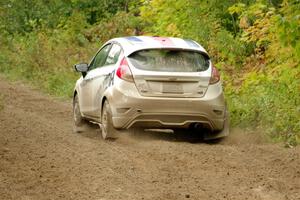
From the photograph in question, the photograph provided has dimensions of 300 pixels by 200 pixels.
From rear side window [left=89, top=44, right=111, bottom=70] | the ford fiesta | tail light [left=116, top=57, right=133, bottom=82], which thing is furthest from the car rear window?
rear side window [left=89, top=44, right=111, bottom=70]

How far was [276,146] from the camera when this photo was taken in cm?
1077

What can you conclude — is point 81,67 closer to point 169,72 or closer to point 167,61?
point 167,61

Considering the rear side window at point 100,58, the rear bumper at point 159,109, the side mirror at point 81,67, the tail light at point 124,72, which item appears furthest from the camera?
the side mirror at point 81,67

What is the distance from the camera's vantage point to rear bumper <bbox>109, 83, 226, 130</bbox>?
1058cm

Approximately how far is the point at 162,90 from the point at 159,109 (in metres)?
0.29

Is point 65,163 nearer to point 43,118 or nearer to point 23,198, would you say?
point 23,198

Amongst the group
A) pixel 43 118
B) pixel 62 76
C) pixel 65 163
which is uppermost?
pixel 65 163

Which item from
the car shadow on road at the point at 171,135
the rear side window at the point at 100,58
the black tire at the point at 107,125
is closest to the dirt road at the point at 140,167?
the car shadow on road at the point at 171,135

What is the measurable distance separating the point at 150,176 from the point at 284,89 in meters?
5.43

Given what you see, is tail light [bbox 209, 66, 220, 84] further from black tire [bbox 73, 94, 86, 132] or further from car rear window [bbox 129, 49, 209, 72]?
black tire [bbox 73, 94, 86, 132]

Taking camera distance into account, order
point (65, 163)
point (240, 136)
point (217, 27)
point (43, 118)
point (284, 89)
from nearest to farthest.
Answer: point (65, 163)
point (240, 136)
point (284, 89)
point (43, 118)
point (217, 27)

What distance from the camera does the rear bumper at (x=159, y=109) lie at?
10578 mm

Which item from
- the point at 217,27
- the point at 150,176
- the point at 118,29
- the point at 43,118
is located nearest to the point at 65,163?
the point at 150,176

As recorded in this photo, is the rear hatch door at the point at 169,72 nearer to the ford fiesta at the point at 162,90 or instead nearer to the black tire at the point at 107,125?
the ford fiesta at the point at 162,90
